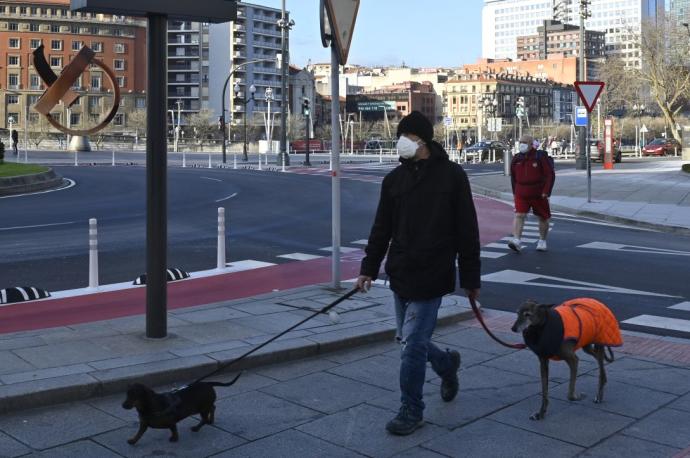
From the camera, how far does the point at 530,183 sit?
14141 mm

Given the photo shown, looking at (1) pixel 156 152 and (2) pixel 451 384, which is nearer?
(2) pixel 451 384

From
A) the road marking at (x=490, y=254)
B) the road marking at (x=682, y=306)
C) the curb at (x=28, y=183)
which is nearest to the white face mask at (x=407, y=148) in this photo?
the road marking at (x=682, y=306)

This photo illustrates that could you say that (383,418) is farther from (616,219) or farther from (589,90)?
(589,90)

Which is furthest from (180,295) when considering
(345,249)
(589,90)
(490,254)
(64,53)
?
(64,53)

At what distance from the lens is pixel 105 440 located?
526cm

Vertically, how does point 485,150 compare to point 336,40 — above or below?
above

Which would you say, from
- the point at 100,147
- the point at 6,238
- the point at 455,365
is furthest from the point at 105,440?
the point at 100,147

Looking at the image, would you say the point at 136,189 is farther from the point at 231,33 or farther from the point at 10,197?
the point at 231,33

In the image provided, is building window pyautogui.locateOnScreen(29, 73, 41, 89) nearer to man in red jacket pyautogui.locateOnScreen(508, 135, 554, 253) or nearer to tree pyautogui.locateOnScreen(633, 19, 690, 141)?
tree pyautogui.locateOnScreen(633, 19, 690, 141)

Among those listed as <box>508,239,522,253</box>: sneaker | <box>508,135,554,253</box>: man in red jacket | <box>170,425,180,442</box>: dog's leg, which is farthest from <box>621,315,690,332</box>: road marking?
<box>170,425,180,442</box>: dog's leg

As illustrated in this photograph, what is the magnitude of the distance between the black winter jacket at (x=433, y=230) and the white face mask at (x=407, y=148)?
9 cm

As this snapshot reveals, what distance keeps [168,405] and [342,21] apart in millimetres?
5344

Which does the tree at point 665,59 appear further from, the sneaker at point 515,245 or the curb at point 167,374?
the curb at point 167,374

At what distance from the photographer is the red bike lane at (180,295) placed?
913cm
